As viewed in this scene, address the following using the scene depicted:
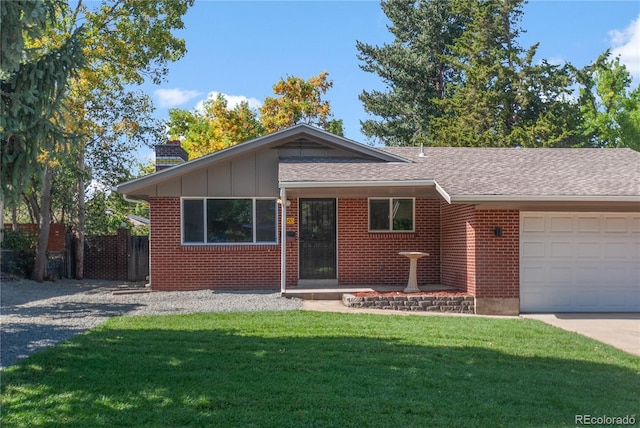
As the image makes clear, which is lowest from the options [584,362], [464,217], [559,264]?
[584,362]

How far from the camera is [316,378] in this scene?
679cm

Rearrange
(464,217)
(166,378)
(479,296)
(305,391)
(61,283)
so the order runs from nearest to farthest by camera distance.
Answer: (305,391), (166,378), (479,296), (464,217), (61,283)

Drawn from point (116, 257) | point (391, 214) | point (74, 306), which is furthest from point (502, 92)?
point (74, 306)

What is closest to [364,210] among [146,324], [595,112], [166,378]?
[146,324]

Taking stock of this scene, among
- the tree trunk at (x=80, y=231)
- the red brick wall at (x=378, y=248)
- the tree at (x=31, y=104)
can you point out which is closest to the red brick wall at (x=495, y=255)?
the red brick wall at (x=378, y=248)

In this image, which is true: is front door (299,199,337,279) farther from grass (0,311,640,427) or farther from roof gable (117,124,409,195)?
grass (0,311,640,427)

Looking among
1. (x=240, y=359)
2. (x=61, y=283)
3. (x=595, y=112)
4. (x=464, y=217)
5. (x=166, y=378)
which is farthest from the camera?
(x=595, y=112)

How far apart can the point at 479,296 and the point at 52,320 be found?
307 inches

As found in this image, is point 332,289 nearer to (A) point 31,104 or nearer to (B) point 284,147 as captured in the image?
(B) point 284,147

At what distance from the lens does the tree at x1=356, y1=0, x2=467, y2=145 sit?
33719 mm

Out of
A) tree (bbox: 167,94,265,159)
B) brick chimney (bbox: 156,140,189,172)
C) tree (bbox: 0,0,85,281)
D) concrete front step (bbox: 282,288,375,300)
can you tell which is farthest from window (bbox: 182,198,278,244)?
tree (bbox: 167,94,265,159)

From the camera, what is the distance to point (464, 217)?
43.4 feet

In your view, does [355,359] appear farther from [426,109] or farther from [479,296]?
[426,109]

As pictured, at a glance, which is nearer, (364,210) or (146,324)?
(146,324)
